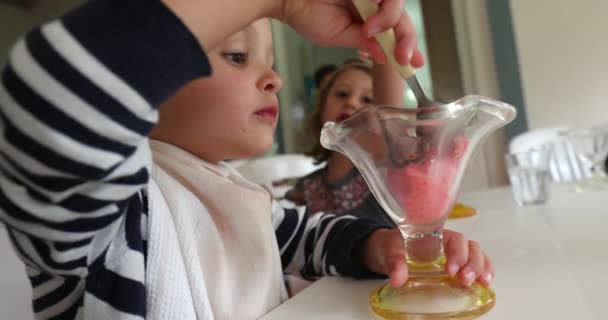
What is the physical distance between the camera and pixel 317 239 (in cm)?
53

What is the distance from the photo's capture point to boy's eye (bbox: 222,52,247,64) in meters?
0.45

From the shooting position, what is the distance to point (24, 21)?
1135 millimetres

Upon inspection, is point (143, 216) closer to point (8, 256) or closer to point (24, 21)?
point (8, 256)

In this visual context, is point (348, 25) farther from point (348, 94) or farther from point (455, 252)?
point (348, 94)

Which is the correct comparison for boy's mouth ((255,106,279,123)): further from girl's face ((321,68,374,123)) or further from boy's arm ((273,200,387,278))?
girl's face ((321,68,374,123))

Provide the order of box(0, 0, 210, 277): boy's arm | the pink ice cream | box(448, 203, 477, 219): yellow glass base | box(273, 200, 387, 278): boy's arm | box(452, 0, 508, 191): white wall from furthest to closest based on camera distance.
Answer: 1. box(452, 0, 508, 191): white wall
2. box(448, 203, 477, 219): yellow glass base
3. box(273, 200, 387, 278): boy's arm
4. the pink ice cream
5. box(0, 0, 210, 277): boy's arm

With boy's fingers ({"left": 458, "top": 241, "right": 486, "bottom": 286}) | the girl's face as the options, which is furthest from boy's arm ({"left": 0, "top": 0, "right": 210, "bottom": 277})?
the girl's face

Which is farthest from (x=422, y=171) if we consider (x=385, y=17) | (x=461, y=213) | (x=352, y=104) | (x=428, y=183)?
(x=352, y=104)

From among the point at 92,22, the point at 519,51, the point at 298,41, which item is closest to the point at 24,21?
the point at 92,22

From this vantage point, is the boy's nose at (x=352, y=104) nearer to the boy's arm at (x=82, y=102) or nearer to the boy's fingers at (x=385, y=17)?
the boy's fingers at (x=385, y=17)

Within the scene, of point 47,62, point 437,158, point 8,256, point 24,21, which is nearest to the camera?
point 47,62

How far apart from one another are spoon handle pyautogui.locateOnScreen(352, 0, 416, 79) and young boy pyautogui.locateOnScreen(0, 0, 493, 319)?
32mm

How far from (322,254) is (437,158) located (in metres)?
0.20

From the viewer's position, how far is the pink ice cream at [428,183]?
1.15ft
